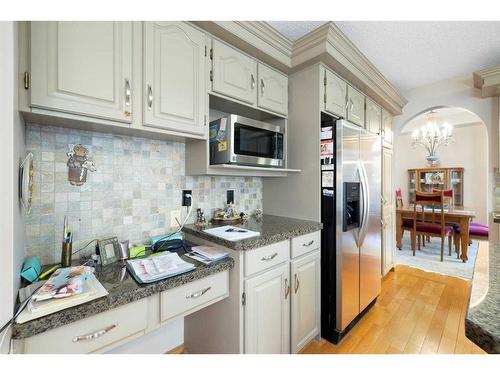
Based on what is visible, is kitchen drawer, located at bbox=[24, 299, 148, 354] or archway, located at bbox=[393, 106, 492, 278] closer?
kitchen drawer, located at bbox=[24, 299, 148, 354]

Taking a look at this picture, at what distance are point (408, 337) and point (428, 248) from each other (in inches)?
117

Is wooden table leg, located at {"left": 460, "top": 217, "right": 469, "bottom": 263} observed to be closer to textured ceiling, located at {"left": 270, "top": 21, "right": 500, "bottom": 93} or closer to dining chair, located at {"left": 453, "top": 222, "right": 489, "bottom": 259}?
dining chair, located at {"left": 453, "top": 222, "right": 489, "bottom": 259}

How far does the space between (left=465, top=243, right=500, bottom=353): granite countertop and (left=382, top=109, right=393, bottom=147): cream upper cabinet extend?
8.49ft

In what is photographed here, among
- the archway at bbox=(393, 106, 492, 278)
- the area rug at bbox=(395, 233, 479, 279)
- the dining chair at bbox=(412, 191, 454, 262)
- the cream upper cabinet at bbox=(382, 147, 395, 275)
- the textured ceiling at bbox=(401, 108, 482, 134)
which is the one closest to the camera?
the cream upper cabinet at bbox=(382, 147, 395, 275)

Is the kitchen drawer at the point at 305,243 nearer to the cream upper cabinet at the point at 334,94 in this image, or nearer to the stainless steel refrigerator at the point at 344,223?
the stainless steel refrigerator at the point at 344,223

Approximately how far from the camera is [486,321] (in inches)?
17.9

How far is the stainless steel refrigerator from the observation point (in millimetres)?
1639

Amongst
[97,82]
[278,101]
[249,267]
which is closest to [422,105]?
[278,101]

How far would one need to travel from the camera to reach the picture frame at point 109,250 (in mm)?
1120

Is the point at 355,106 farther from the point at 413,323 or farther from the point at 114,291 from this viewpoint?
the point at 114,291

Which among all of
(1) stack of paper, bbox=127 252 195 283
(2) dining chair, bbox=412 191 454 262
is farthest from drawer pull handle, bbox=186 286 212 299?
(2) dining chair, bbox=412 191 454 262

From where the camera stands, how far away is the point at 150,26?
1.15 metres

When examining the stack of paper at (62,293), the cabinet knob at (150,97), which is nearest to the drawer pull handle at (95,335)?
the stack of paper at (62,293)
